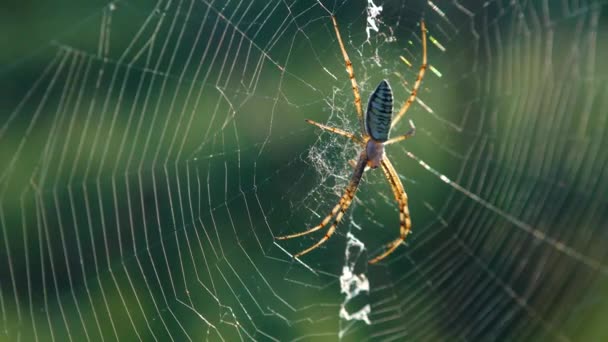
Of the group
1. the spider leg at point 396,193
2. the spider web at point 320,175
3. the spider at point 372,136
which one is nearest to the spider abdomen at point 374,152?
the spider at point 372,136

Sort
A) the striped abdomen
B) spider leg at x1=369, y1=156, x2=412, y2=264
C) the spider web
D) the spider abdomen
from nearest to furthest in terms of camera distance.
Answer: the striped abdomen < the spider abdomen < spider leg at x1=369, y1=156, x2=412, y2=264 < the spider web

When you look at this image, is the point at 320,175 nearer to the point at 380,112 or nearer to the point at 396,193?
the point at 396,193

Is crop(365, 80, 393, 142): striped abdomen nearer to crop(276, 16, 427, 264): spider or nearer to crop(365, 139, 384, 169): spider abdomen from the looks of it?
crop(276, 16, 427, 264): spider

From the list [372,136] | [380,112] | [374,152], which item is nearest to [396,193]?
[374,152]

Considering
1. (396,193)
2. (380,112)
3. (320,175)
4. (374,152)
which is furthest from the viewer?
(396,193)

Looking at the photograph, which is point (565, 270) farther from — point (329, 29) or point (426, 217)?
point (329, 29)

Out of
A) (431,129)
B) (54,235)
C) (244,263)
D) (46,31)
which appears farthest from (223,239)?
(46,31)

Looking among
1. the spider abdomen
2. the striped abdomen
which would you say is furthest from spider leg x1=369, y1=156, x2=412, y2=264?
the striped abdomen
